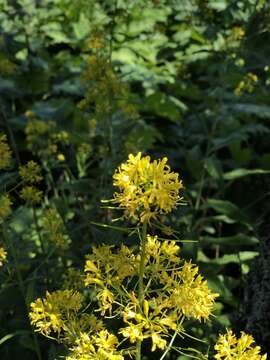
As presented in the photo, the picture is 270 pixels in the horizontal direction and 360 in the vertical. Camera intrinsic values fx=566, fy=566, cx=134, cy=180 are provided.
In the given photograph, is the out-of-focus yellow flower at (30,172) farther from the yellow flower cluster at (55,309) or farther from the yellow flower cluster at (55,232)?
the yellow flower cluster at (55,309)

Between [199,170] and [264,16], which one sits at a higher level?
[264,16]

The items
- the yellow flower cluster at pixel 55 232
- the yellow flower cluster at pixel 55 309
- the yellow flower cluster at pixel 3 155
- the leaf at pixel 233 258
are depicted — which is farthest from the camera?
the leaf at pixel 233 258

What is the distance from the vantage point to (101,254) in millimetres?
1625

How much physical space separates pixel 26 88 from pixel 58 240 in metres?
3.84

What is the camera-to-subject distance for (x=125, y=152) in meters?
3.80

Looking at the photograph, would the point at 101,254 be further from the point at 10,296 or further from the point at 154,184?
the point at 10,296

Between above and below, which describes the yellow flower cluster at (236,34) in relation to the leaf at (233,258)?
above

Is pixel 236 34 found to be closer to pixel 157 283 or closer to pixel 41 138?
pixel 41 138

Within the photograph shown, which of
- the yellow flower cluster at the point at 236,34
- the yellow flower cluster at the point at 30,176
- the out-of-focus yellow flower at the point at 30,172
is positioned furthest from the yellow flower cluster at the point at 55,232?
the yellow flower cluster at the point at 236,34

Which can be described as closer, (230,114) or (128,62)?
(230,114)

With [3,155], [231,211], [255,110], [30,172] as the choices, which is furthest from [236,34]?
[3,155]

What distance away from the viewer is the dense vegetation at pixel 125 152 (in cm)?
281

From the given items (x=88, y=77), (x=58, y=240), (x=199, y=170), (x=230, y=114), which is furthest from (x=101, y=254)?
(x=230, y=114)

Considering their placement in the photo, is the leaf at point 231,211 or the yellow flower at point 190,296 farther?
the leaf at point 231,211
